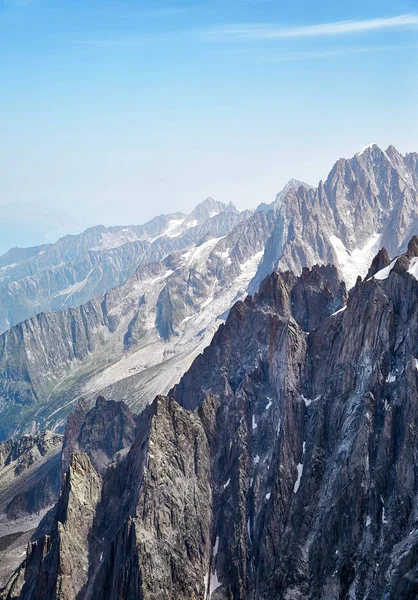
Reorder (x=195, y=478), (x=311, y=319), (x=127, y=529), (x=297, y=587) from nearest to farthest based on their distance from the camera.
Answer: (x=297, y=587) → (x=127, y=529) → (x=195, y=478) → (x=311, y=319)

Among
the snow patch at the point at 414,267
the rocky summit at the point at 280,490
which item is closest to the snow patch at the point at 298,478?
the rocky summit at the point at 280,490

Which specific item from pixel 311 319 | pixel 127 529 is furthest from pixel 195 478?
pixel 311 319

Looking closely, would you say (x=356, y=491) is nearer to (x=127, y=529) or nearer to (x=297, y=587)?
(x=297, y=587)

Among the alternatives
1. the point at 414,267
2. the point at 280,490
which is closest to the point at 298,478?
the point at 280,490

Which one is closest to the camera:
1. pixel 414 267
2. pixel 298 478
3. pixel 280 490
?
pixel 280 490

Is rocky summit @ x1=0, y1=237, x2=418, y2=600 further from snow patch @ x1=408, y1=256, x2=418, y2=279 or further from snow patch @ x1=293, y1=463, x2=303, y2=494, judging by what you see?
snow patch @ x1=293, y1=463, x2=303, y2=494

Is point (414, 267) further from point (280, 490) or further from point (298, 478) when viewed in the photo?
point (280, 490)

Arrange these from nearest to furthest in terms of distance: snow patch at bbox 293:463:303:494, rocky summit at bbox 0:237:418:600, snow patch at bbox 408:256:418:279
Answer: rocky summit at bbox 0:237:418:600, snow patch at bbox 293:463:303:494, snow patch at bbox 408:256:418:279

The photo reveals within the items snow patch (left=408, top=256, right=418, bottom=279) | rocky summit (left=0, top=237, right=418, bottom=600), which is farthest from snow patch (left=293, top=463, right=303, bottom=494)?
snow patch (left=408, top=256, right=418, bottom=279)
